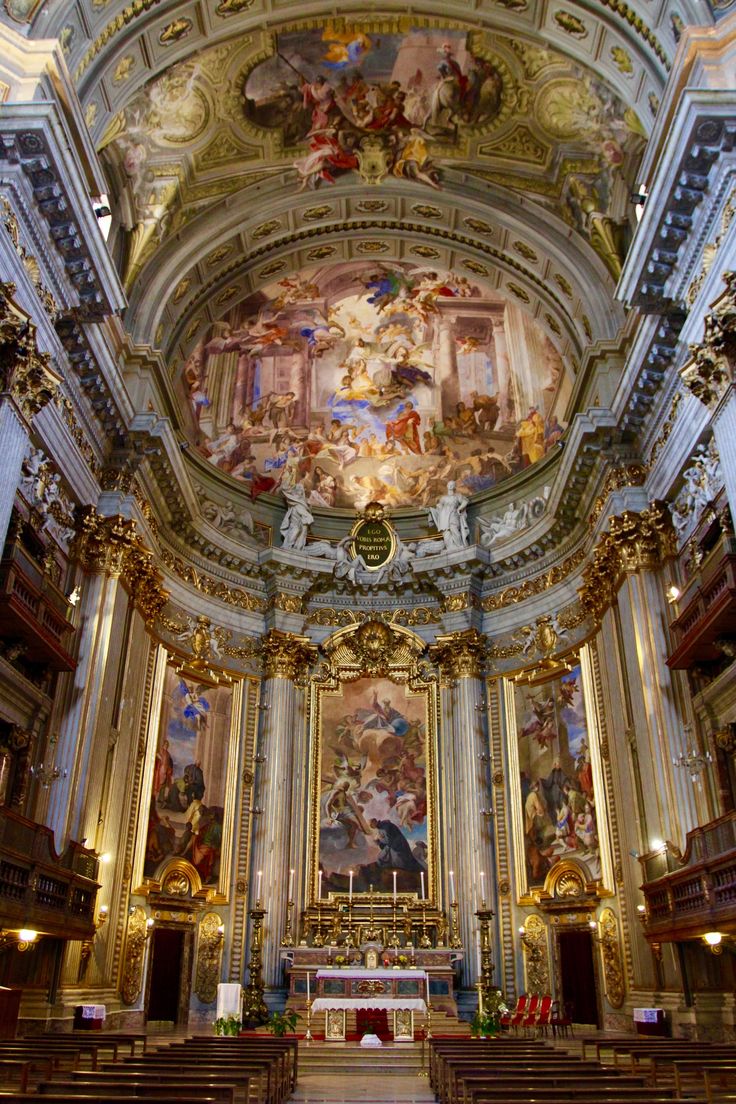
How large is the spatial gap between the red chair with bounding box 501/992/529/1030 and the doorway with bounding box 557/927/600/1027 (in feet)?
2.78

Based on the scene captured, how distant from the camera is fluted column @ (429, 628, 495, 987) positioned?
2061 centimetres

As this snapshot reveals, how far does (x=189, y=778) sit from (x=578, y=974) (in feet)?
29.8

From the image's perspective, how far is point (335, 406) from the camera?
26.1 metres

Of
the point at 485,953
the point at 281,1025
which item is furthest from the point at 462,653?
the point at 281,1025

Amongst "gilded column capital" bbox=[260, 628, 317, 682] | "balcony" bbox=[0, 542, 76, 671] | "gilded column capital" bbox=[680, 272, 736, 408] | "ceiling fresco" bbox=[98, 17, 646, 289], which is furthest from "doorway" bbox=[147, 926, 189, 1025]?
"gilded column capital" bbox=[680, 272, 736, 408]


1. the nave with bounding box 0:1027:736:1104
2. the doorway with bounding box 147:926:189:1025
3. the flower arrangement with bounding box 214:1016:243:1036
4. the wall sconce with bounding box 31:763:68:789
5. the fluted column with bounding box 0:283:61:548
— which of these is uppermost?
the fluted column with bounding box 0:283:61:548

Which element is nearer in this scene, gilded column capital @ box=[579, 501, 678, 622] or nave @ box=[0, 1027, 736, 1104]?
nave @ box=[0, 1027, 736, 1104]

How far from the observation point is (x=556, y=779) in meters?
20.5

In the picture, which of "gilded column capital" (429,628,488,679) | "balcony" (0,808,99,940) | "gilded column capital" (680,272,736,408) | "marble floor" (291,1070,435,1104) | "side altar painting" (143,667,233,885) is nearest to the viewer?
"marble floor" (291,1070,435,1104)

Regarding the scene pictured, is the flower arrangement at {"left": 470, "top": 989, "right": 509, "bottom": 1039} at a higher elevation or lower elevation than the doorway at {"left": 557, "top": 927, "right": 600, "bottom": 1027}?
lower

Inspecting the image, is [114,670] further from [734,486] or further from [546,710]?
[734,486]

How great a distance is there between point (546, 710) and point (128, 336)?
1224cm

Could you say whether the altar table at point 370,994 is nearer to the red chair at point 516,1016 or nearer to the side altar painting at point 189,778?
the red chair at point 516,1016

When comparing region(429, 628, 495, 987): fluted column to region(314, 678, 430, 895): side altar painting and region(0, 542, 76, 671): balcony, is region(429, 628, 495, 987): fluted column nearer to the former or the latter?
region(314, 678, 430, 895): side altar painting
